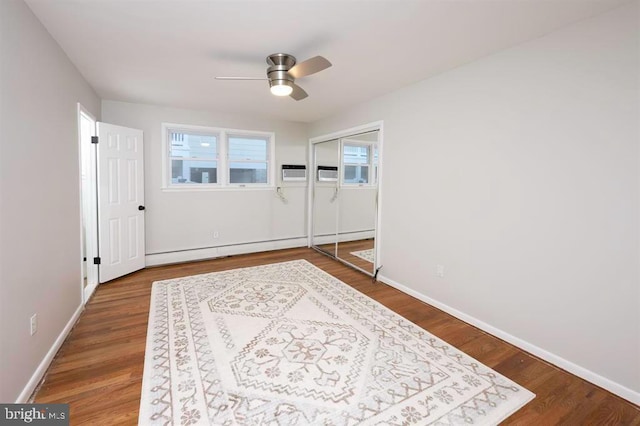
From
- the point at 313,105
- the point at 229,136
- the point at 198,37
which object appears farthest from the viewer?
the point at 229,136

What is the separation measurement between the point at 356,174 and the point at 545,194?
2.60 m

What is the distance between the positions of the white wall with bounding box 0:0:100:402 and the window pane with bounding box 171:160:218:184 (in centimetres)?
202

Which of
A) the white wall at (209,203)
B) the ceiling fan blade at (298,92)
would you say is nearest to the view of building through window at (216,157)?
the white wall at (209,203)

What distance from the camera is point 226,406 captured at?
1754 millimetres

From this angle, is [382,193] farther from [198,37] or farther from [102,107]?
[102,107]

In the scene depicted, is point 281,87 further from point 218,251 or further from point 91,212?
point 218,251

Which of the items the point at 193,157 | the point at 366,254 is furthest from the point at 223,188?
the point at 366,254

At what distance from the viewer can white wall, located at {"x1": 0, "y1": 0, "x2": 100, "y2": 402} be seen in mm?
1649

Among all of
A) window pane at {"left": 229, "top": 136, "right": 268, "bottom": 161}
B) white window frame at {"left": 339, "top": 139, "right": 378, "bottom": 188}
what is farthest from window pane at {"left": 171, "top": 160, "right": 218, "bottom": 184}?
white window frame at {"left": 339, "top": 139, "right": 378, "bottom": 188}

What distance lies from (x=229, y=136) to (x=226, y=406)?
4367 mm

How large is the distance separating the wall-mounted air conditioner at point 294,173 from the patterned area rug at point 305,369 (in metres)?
2.85

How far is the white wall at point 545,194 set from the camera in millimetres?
1896

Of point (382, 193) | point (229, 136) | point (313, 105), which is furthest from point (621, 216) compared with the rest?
point (229, 136)

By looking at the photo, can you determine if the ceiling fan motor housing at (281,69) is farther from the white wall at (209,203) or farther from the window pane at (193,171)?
the window pane at (193,171)
